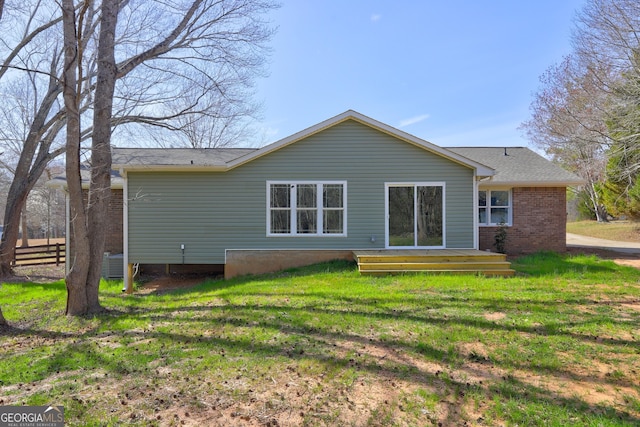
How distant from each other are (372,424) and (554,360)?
243cm

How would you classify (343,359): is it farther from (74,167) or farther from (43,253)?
(43,253)

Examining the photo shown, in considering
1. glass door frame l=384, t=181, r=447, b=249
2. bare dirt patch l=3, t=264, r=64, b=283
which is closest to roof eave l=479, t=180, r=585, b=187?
glass door frame l=384, t=181, r=447, b=249

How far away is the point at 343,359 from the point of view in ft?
13.7

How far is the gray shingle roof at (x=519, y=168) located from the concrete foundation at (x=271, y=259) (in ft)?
19.2

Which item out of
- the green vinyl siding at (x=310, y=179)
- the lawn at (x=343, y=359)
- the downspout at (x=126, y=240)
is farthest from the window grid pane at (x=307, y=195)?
the downspout at (x=126, y=240)

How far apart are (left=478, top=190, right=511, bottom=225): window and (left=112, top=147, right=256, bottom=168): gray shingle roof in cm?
837

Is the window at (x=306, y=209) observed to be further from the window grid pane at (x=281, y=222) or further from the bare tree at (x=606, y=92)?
the bare tree at (x=606, y=92)

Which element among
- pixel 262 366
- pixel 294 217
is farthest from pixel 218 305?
pixel 294 217

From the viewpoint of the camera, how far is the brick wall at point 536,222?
12.8m

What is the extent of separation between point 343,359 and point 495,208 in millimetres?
10868

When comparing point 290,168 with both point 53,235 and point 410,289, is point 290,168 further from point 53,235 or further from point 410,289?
point 53,235

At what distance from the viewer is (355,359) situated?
416cm

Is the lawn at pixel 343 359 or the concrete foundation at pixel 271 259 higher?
the concrete foundation at pixel 271 259

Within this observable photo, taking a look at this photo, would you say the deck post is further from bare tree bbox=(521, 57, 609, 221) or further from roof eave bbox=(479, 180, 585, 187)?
bare tree bbox=(521, 57, 609, 221)
